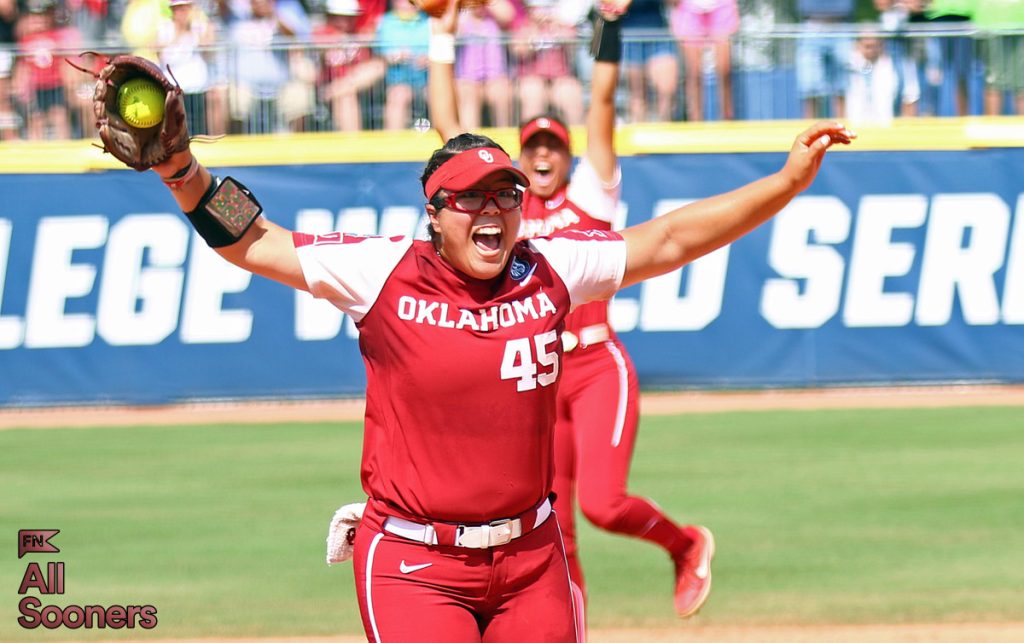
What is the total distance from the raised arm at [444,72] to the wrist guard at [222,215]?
2060 millimetres

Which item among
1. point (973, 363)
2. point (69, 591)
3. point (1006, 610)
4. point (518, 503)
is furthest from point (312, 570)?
point (973, 363)

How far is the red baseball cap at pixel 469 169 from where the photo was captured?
4469mm

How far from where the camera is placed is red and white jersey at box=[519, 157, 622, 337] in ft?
22.6

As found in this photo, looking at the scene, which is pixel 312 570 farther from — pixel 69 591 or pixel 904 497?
pixel 904 497

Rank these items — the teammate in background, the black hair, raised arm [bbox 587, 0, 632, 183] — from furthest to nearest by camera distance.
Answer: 1. the teammate in background
2. raised arm [bbox 587, 0, 632, 183]
3. the black hair

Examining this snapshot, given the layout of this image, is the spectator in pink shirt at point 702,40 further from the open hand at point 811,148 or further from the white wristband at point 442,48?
the open hand at point 811,148

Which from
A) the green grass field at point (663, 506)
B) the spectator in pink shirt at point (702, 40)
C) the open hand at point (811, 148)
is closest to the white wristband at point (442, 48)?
the open hand at point (811, 148)

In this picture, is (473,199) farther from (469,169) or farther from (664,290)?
(664,290)

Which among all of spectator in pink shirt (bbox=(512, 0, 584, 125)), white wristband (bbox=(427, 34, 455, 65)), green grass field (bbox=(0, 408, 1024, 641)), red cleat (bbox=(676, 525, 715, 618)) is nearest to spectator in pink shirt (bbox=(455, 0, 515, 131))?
spectator in pink shirt (bbox=(512, 0, 584, 125))

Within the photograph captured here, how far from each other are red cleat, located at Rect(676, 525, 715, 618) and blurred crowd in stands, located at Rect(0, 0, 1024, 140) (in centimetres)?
828

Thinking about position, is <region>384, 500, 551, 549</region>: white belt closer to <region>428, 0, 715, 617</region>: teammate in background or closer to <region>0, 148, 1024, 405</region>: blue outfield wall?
<region>428, 0, 715, 617</region>: teammate in background

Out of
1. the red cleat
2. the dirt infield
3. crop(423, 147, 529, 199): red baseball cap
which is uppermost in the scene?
crop(423, 147, 529, 199): red baseball cap

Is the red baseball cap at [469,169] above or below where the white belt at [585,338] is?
above

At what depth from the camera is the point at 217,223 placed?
4.50 metres
